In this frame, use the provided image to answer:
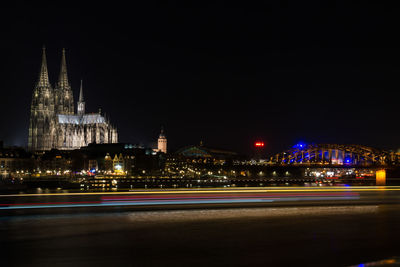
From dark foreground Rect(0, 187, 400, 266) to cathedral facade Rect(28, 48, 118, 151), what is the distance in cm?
14860

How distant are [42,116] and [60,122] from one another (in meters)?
7.93

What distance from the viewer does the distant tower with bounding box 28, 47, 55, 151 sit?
540 ft

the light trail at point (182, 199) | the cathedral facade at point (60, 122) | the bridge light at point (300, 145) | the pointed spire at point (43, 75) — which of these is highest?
the pointed spire at point (43, 75)

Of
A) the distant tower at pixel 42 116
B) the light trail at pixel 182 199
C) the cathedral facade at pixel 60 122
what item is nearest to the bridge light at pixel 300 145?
the cathedral facade at pixel 60 122

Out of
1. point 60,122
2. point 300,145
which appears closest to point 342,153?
point 300,145

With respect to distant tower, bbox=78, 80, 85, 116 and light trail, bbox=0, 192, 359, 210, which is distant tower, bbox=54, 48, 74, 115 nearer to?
distant tower, bbox=78, 80, 85, 116

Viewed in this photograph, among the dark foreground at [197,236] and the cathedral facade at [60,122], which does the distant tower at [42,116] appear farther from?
the dark foreground at [197,236]

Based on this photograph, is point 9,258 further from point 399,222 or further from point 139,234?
point 399,222

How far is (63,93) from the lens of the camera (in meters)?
176

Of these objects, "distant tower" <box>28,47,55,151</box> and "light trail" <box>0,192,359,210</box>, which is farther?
"distant tower" <box>28,47,55,151</box>

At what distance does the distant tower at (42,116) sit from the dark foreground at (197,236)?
148269 mm

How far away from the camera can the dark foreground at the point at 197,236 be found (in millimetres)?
13570

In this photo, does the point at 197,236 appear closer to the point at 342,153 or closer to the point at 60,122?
the point at 342,153

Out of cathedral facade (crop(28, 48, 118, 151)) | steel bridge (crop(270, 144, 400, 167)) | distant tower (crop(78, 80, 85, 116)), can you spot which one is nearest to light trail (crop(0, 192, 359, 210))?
steel bridge (crop(270, 144, 400, 167))
